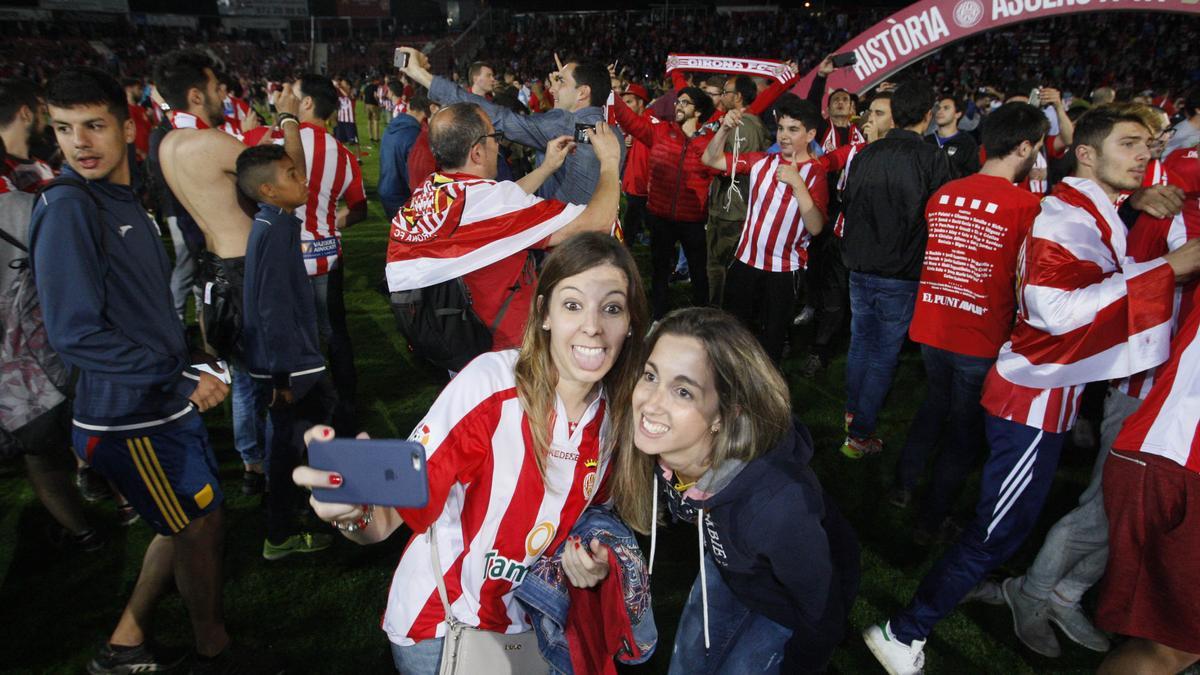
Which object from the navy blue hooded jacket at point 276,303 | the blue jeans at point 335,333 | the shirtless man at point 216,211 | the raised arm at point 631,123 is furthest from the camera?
the raised arm at point 631,123

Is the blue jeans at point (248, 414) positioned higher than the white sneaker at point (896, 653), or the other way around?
the blue jeans at point (248, 414)

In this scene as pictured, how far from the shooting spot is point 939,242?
11.0 feet

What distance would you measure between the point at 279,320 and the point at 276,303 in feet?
0.26

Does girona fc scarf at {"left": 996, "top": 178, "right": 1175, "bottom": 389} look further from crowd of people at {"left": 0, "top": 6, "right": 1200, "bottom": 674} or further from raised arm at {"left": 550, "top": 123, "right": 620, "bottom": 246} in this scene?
raised arm at {"left": 550, "top": 123, "right": 620, "bottom": 246}

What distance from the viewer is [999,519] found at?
8.63ft

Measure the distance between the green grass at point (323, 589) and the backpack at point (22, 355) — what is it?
2.88ft

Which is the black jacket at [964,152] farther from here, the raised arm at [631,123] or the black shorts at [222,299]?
the black shorts at [222,299]

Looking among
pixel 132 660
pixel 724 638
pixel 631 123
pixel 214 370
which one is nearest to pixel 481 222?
pixel 214 370

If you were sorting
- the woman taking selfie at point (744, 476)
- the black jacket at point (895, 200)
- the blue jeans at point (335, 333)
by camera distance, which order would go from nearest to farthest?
the woman taking selfie at point (744, 476)
the black jacket at point (895, 200)
the blue jeans at point (335, 333)

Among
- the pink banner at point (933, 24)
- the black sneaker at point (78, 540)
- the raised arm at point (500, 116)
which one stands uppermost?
the pink banner at point (933, 24)

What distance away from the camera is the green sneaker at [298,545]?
11.1 feet

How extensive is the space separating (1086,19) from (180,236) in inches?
1195

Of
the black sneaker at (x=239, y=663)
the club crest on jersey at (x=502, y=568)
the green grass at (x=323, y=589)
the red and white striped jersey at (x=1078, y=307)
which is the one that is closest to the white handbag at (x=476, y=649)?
the club crest on jersey at (x=502, y=568)

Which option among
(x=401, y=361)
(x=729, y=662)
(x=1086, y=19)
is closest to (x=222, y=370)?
(x=729, y=662)
